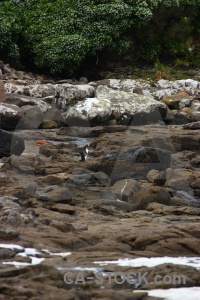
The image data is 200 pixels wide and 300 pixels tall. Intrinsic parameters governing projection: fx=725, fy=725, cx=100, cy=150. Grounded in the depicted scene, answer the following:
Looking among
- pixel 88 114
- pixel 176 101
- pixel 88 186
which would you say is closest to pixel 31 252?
pixel 88 186

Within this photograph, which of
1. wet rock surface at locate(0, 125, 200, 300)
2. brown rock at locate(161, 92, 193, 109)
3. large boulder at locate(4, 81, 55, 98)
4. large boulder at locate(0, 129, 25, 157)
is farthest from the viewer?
large boulder at locate(4, 81, 55, 98)

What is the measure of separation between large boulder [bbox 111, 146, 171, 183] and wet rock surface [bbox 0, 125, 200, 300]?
2 cm

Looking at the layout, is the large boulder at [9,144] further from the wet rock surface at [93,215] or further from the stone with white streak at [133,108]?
the stone with white streak at [133,108]

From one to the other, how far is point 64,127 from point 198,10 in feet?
49.2

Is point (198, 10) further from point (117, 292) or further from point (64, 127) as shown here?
point (117, 292)

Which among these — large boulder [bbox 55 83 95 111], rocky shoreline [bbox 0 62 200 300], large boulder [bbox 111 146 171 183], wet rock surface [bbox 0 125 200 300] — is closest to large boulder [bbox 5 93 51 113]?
rocky shoreline [bbox 0 62 200 300]

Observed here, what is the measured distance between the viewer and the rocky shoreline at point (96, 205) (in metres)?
5.40

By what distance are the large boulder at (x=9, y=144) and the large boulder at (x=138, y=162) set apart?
6.19 ft

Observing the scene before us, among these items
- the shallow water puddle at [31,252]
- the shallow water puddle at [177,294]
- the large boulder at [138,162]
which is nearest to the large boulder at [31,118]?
the large boulder at [138,162]

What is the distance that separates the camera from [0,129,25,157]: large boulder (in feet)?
40.6

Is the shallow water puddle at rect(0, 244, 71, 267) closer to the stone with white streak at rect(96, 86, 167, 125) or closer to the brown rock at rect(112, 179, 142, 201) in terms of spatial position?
the brown rock at rect(112, 179, 142, 201)

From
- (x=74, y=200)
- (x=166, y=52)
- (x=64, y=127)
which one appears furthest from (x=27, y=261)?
(x=166, y=52)

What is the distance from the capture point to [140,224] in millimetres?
7645

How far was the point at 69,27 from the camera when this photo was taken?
26.7 meters
